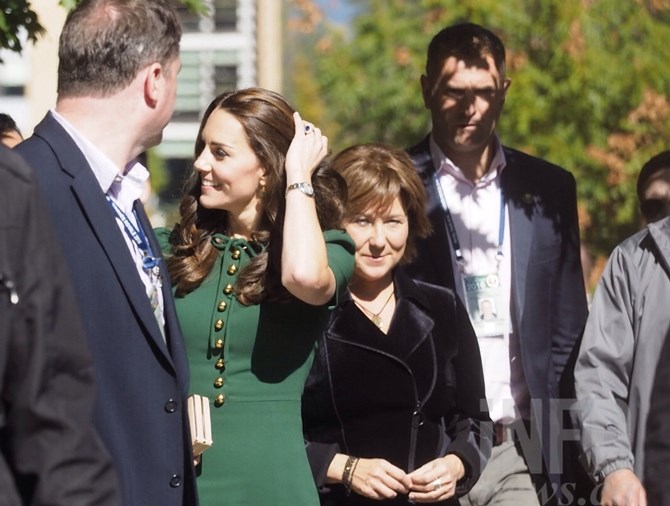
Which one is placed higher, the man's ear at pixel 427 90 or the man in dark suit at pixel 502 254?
the man's ear at pixel 427 90

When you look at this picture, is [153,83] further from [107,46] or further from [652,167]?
[652,167]

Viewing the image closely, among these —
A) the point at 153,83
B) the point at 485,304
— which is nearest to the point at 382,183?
the point at 485,304

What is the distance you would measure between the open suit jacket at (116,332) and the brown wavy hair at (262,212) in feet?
2.49

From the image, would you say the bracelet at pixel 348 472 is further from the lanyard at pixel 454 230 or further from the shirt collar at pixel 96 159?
the shirt collar at pixel 96 159

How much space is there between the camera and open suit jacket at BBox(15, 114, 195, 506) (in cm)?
357

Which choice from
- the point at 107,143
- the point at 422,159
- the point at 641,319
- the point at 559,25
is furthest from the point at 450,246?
the point at 559,25

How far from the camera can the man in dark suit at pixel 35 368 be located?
8.44 feet

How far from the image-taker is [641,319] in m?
5.56

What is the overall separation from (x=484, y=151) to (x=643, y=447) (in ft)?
5.44

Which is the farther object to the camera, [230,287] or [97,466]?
[230,287]

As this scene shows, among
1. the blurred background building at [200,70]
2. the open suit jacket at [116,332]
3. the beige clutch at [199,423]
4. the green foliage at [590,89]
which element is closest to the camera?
the open suit jacket at [116,332]

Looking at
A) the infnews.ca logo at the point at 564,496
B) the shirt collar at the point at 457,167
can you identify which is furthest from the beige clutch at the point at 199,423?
the shirt collar at the point at 457,167

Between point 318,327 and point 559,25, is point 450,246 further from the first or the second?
point 559,25

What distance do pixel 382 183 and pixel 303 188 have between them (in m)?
1.09
